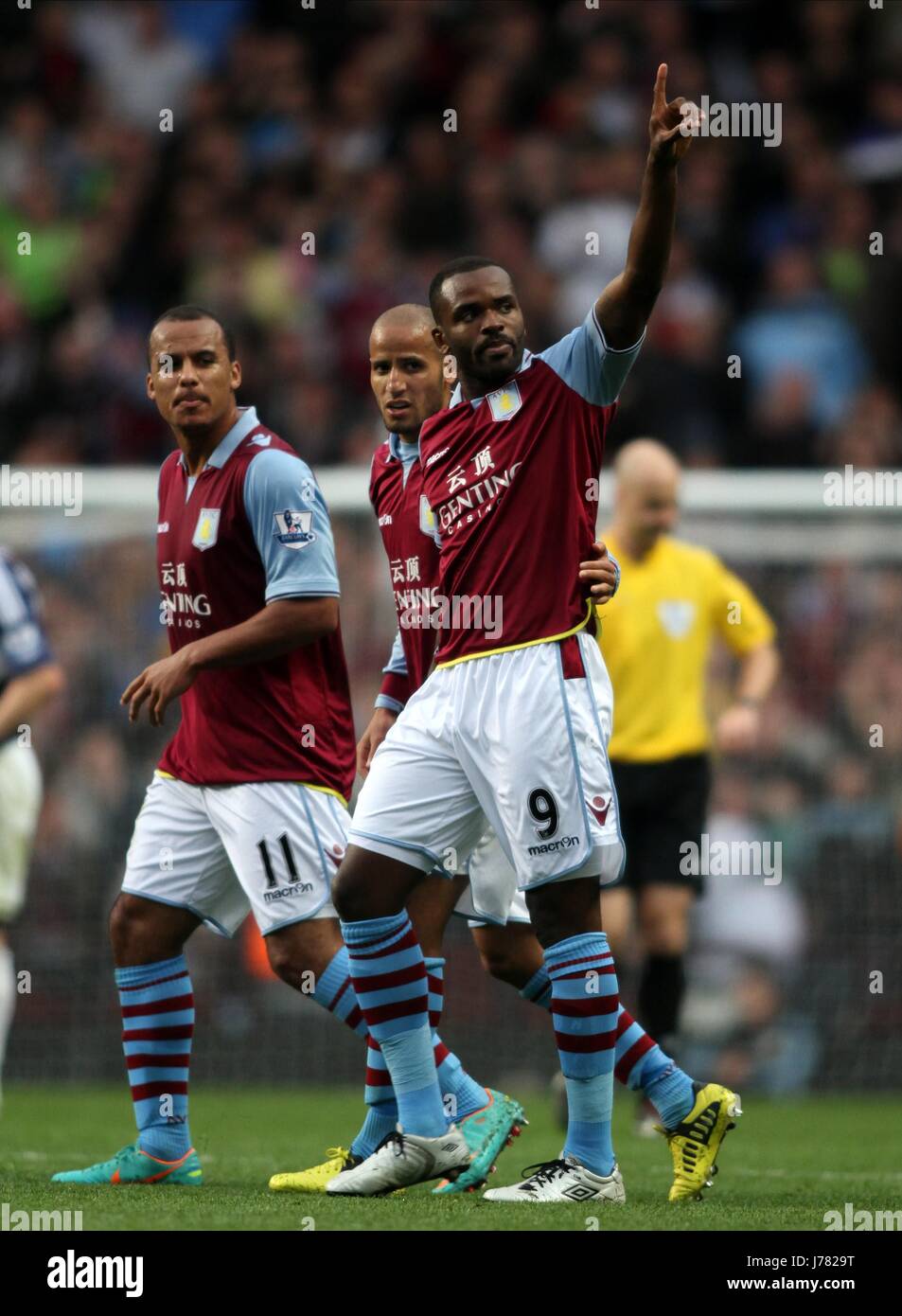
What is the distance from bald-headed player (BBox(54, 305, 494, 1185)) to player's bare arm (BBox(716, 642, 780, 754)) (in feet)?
7.07

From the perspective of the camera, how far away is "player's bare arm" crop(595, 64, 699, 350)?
4.50 m

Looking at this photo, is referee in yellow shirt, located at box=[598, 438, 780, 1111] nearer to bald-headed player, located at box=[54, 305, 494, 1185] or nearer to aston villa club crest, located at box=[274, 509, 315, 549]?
bald-headed player, located at box=[54, 305, 494, 1185]

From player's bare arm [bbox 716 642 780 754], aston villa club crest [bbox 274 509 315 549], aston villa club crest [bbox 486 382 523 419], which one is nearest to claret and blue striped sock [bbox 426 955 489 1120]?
aston villa club crest [bbox 274 509 315 549]

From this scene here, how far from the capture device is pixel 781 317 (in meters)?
13.2

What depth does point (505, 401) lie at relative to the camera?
502cm

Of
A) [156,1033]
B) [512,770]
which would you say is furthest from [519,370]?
[156,1033]

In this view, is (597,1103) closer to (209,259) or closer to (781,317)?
(781,317)

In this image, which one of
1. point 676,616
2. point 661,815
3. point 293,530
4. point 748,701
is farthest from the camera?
point 676,616

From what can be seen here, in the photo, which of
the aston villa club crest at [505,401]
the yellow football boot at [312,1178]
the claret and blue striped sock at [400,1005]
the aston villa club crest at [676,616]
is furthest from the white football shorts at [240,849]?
the aston villa club crest at [676,616]

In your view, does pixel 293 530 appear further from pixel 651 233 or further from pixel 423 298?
pixel 423 298

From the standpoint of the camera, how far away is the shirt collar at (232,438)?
5.68m

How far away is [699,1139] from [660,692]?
3.13 meters

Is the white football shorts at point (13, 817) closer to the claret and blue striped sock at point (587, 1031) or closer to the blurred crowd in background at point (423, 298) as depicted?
the blurred crowd in background at point (423, 298)
